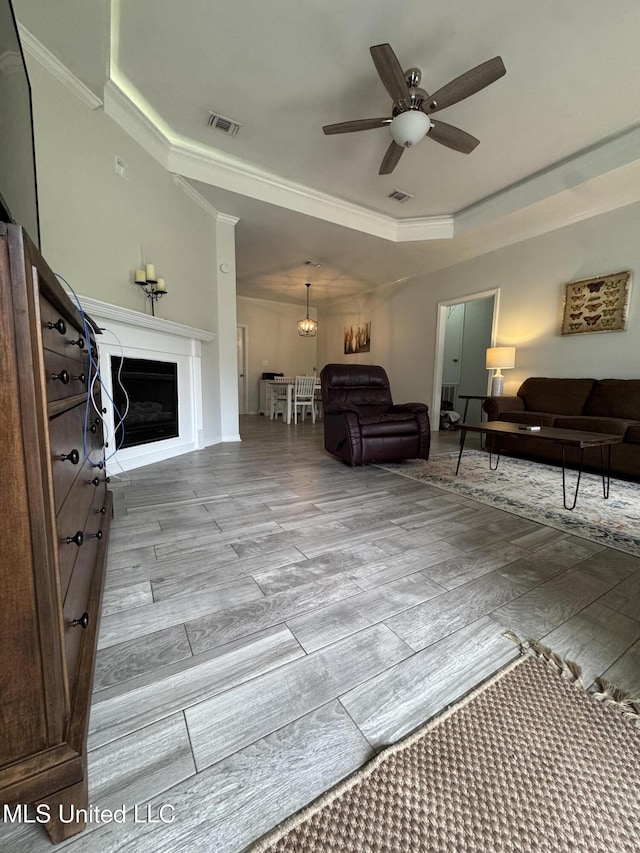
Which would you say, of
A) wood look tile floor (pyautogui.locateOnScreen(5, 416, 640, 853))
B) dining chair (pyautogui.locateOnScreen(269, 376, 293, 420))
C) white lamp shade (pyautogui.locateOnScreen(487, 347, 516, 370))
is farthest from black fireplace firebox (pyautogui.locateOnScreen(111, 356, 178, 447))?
white lamp shade (pyautogui.locateOnScreen(487, 347, 516, 370))

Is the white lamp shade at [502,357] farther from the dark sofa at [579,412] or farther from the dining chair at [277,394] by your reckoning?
the dining chair at [277,394]

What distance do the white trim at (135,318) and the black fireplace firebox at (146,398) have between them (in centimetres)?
→ 32

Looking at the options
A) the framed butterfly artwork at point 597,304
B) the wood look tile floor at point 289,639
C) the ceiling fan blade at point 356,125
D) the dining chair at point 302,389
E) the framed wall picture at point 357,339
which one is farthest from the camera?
the framed wall picture at point 357,339

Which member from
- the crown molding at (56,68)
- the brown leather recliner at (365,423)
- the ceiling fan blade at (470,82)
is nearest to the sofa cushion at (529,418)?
the brown leather recliner at (365,423)

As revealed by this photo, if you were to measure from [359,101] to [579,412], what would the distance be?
3529 millimetres

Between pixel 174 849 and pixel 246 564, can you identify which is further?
pixel 246 564

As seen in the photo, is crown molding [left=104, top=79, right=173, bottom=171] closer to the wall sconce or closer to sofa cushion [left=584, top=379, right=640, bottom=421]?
the wall sconce

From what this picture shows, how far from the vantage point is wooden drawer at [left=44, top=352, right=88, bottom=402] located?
2.20 ft

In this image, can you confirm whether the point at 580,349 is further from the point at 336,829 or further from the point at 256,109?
the point at 336,829

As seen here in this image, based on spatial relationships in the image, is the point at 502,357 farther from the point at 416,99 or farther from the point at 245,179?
the point at 245,179

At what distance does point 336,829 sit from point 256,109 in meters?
3.80

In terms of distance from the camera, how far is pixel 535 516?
79.7 inches

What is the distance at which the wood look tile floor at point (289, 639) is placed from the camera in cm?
64

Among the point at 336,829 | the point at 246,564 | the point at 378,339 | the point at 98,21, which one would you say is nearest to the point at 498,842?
the point at 336,829
